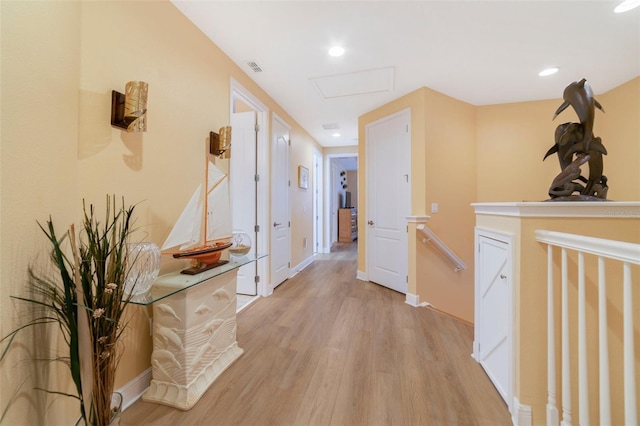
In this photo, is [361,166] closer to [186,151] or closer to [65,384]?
[186,151]

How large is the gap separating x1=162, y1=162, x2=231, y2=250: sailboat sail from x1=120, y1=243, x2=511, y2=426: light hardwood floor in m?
0.95

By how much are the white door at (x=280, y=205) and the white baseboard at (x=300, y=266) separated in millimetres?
181

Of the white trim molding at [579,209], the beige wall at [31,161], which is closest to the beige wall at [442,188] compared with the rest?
the white trim molding at [579,209]

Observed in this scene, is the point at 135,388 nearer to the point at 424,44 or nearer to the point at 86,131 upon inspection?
the point at 86,131

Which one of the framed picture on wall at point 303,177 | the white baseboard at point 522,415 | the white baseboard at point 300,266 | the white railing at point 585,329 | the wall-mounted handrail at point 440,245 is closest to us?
the white railing at point 585,329

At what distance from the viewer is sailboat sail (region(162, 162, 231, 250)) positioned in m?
1.46

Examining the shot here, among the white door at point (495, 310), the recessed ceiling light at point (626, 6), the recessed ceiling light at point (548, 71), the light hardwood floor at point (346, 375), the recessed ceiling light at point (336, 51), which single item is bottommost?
the light hardwood floor at point (346, 375)

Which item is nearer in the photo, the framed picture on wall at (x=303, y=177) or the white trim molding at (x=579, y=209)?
the white trim molding at (x=579, y=209)

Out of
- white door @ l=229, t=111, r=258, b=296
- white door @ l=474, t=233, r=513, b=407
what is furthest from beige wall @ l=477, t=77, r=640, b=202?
white door @ l=229, t=111, r=258, b=296

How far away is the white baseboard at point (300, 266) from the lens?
3.92 m

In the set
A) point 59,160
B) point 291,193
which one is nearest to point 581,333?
point 59,160

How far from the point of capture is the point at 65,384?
107 centimetres

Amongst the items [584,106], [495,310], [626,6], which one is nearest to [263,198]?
[495,310]

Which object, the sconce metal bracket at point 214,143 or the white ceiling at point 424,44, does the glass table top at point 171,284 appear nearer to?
the sconce metal bracket at point 214,143
